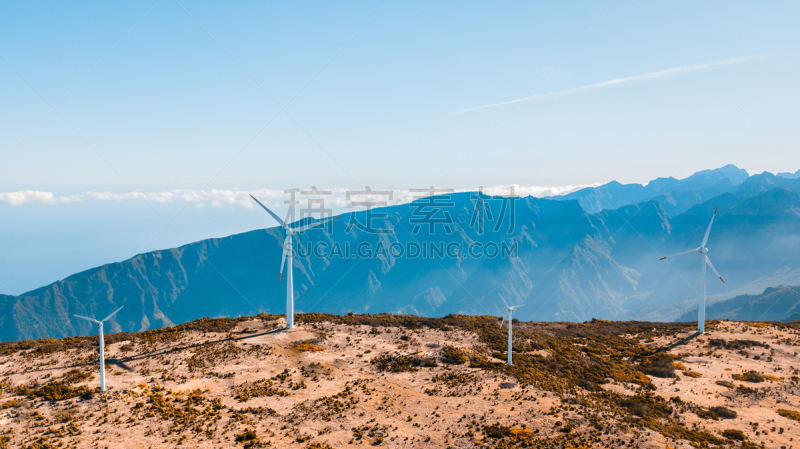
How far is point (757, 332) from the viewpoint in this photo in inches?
3406

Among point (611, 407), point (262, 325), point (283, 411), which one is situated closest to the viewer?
point (283, 411)

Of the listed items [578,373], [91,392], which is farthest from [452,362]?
[91,392]

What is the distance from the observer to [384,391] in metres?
51.2

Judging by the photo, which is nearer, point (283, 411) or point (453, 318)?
point (283, 411)

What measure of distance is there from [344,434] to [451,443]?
11.6m

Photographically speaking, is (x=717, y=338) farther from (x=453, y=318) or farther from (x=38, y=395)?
(x=38, y=395)

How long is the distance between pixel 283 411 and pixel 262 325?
3240 cm

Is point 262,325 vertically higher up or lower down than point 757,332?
higher up

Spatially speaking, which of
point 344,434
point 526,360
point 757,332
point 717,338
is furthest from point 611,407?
point 757,332

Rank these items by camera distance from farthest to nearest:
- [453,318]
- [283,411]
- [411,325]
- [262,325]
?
1. [453,318]
2. [411,325]
3. [262,325]
4. [283,411]

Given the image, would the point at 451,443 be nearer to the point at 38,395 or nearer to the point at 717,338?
the point at 38,395

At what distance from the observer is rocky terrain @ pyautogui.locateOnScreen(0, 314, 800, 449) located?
41094mm

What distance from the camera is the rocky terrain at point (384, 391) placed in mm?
41094

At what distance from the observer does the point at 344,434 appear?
1631 inches
